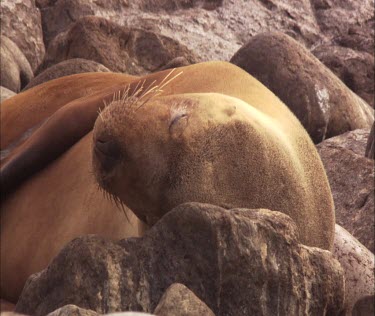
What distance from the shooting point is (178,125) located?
3422 millimetres

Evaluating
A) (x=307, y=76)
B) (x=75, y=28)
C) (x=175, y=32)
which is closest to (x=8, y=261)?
(x=307, y=76)

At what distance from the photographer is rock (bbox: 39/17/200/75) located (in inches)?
457

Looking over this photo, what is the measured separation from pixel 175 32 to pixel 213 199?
12965mm

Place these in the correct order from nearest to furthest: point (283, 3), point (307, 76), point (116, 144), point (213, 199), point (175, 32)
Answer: point (116, 144) → point (213, 199) → point (307, 76) → point (175, 32) → point (283, 3)

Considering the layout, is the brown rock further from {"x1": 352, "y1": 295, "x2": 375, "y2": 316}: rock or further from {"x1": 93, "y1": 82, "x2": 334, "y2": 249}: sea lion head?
{"x1": 352, "y1": 295, "x2": 375, "y2": 316}: rock

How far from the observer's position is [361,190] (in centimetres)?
646

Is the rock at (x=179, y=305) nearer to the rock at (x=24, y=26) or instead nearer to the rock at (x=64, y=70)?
the rock at (x=64, y=70)

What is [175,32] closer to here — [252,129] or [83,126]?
[83,126]

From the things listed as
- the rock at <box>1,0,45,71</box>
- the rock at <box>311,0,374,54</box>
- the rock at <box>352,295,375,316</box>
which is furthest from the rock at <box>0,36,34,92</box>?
the rock at <box>352,295,375,316</box>

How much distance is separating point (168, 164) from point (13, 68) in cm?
935

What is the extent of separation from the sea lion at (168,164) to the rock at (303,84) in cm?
416

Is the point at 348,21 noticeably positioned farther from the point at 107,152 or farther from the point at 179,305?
the point at 179,305

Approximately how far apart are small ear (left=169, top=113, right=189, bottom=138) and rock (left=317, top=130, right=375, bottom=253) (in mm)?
2630

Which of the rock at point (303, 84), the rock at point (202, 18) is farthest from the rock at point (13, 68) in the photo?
the rock at point (303, 84)
